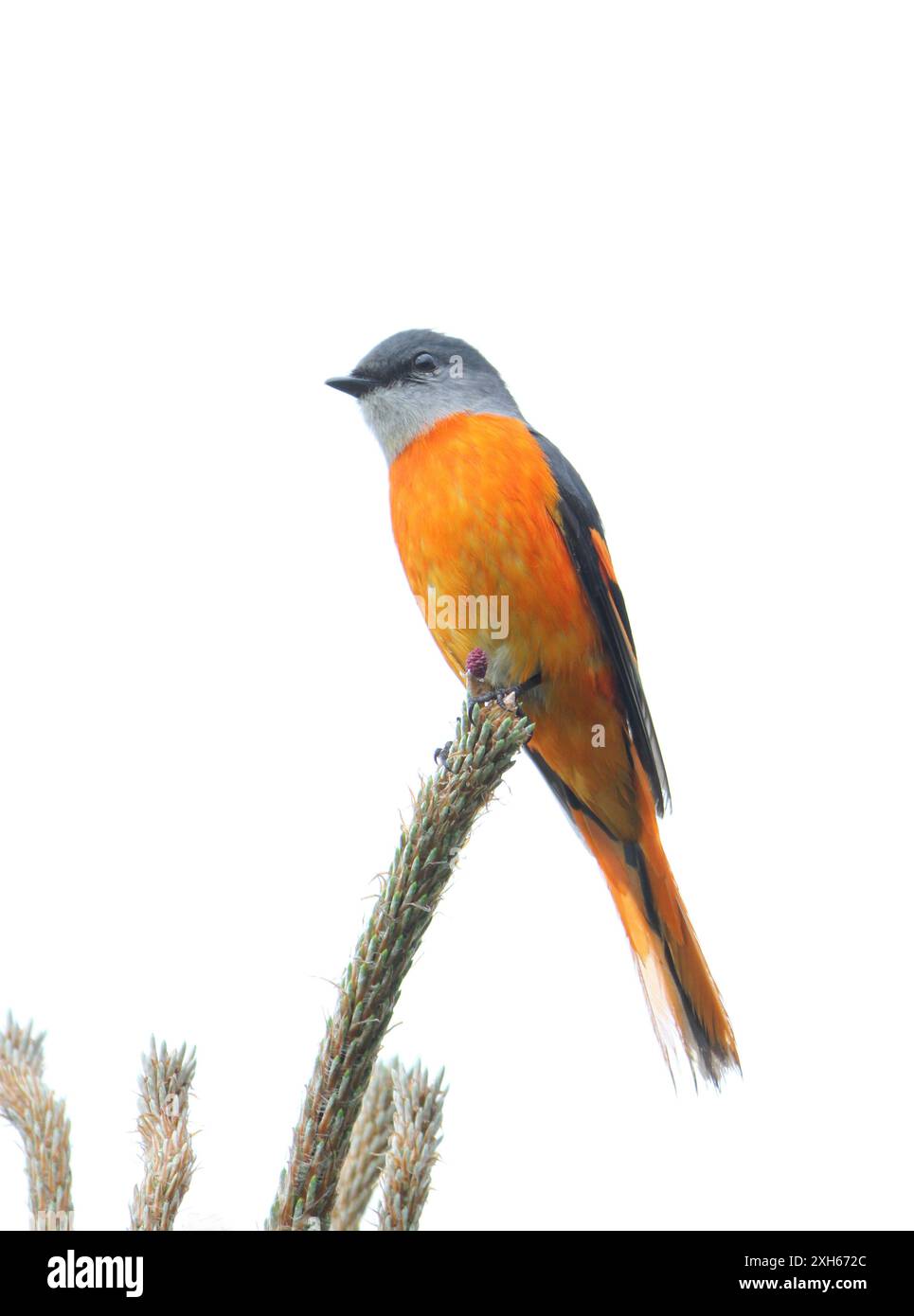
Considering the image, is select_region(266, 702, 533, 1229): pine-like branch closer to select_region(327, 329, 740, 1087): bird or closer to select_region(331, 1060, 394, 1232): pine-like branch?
select_region(331, 1060, 394, 1232): pine-like branch

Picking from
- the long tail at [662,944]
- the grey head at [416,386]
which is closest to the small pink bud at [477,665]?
the long tail at [662,944]

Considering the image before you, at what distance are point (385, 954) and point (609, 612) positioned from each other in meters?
2.47

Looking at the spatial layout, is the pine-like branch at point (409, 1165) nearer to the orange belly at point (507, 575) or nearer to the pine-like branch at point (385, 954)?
the pine-like branch at point (385, 954)

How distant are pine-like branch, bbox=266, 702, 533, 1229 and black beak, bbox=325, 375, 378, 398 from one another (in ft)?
8.54

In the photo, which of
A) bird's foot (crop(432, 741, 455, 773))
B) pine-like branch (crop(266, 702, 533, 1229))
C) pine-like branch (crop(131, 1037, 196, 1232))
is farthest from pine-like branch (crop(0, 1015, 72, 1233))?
bird's foot (crop(432, 741, 455, 773))

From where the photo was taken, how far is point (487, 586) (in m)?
4.41

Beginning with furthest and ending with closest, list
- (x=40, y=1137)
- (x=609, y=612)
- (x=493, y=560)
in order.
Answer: (x=609, y=612) < (x=493, y=560) < (x=40, y=1137)

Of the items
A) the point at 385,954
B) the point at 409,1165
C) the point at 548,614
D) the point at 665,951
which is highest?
the point at 548,614

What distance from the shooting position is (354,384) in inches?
211

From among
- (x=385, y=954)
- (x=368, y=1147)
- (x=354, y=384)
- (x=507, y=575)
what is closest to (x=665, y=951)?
(x=507, y=575)

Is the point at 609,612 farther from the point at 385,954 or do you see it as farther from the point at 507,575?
the point at 385,954

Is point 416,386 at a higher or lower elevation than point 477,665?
higher
